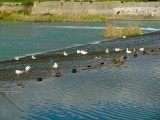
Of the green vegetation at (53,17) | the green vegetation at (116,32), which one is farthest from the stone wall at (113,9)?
the green vegetation at (116,32)

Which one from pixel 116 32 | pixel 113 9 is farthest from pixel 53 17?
pixel 116 32

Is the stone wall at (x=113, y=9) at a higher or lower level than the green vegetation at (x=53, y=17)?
higher

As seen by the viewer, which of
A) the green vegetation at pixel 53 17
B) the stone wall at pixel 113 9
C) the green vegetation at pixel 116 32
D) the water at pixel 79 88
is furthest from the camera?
the stone wall at pixel 113 9

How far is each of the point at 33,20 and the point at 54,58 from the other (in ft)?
121

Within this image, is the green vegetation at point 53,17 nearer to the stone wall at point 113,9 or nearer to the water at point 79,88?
the stone wall at point 113,9

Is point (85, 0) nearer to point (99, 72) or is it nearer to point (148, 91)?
point (99, 72)

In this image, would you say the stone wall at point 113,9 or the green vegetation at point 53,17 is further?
the stone wall at point 113,9

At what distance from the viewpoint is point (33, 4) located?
6900cm

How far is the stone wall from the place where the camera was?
207 ft

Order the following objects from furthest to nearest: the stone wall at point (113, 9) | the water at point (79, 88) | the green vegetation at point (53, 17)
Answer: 1. the stone wall at point (113, 9)
2. the green vegetation at point (53, 17)
3. the water at point (79, 88)

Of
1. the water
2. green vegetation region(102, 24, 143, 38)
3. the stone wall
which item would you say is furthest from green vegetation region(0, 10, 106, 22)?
the water

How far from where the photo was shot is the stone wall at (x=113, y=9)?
63.0 meters

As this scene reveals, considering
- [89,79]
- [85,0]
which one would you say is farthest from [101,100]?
[85,0]

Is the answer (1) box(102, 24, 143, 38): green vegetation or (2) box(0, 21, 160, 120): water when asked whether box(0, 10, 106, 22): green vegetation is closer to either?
(1) box(102, 24, 143, 38): green vegetation
